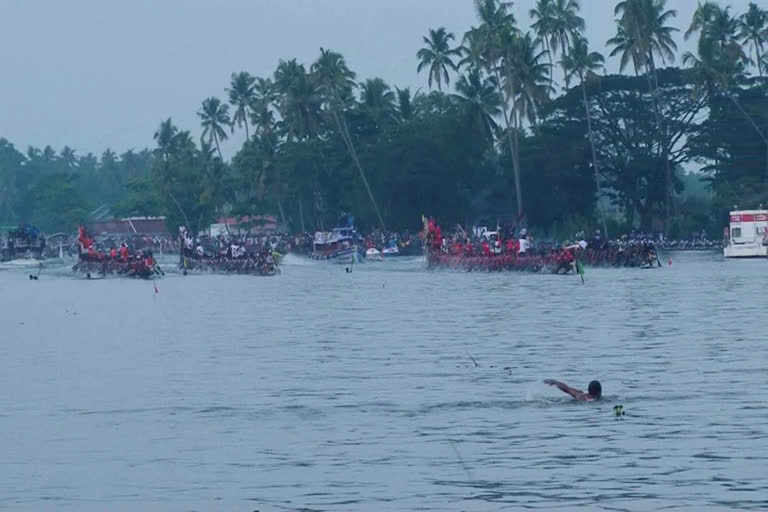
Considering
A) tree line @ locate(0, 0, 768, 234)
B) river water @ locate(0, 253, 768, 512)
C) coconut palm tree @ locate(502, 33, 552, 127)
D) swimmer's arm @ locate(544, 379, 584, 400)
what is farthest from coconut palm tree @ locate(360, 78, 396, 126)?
swimmer's arm @ locate(544, 379, 584, 400)

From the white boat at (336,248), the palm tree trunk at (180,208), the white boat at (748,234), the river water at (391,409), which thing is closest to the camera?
the river water at (391,409)

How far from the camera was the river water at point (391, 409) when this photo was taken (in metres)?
19.8

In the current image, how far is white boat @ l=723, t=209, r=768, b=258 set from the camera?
314 feet

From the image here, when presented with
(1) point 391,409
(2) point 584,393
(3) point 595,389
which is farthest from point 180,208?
(3) point 595,389

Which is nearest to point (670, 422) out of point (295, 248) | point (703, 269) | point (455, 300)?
point (455, 300)

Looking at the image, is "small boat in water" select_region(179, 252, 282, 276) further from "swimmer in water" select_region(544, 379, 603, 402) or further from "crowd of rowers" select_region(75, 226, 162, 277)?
"swimmer in water" select_region(544, 379, 603, 402)

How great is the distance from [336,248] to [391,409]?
92027 millimetres

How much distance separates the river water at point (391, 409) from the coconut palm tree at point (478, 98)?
6963 centimetres

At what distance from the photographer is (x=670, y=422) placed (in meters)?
24.7

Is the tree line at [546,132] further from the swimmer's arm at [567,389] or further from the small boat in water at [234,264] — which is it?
the swimmer's arm at [567,389]

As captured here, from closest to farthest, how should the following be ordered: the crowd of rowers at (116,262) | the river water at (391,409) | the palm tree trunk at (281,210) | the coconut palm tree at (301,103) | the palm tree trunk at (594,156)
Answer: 1. the river water at (391,409)
2. the crowd of rowers at (116,262)
3. the palm tree trunk at (594,156)
4. the coconut palm tree at (301,103)
5. the palm tree trunk at (281,210)

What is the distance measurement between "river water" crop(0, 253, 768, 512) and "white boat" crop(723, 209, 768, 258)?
40640 mm

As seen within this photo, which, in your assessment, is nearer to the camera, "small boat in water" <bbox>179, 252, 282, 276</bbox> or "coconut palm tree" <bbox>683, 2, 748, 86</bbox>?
"small boat in water" <bbox>179, 252, 282, 276</bbox>

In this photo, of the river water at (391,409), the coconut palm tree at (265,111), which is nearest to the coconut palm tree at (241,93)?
the coconut palm tree at (265,111)
